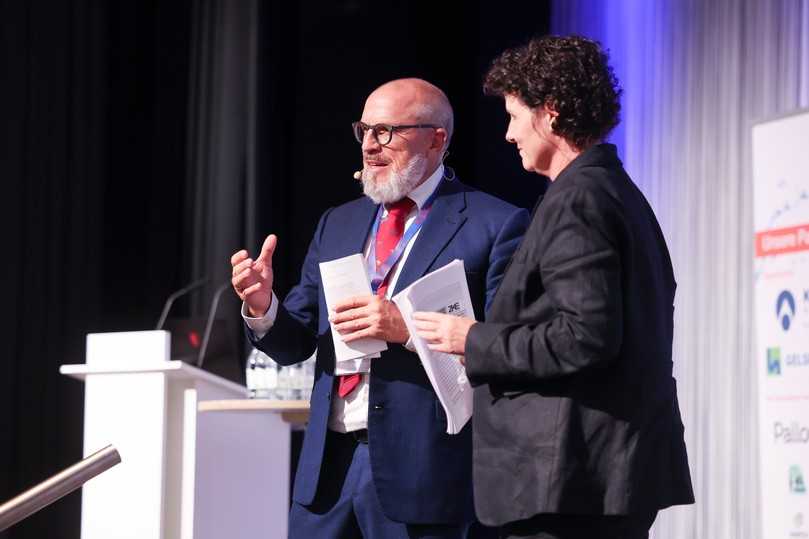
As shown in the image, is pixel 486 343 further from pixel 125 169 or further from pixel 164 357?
pixel 125 169

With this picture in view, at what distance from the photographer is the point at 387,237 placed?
2805 mm

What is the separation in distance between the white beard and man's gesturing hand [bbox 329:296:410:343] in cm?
40

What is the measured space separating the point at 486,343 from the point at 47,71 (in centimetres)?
413

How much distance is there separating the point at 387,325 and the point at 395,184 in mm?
471

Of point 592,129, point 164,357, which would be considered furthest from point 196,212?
point 592,129

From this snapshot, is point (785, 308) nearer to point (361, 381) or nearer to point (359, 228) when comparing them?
point (359, 228)

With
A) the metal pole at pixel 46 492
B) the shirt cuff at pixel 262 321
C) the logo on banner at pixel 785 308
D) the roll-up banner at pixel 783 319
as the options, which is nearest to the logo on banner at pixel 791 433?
the roll-up banner at pixel 783 319

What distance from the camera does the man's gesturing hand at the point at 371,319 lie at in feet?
8.10

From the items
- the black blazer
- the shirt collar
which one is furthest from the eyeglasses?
the black blazer

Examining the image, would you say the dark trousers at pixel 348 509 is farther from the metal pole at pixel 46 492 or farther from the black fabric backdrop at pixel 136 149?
the black fabric backdrop at pixel 136 149

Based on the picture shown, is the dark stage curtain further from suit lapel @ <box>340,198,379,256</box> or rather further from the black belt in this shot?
the black belt

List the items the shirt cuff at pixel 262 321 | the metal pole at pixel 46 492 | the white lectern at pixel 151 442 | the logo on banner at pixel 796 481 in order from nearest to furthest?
the metal pole at pixel 46 492
the shirt cuff at pixel 262 321
the white lectern at pixel 151 442
the logo on banner at pixel 796 481

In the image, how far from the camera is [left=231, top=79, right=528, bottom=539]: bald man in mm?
2510

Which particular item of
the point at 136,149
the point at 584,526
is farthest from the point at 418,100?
the point at 136,149
